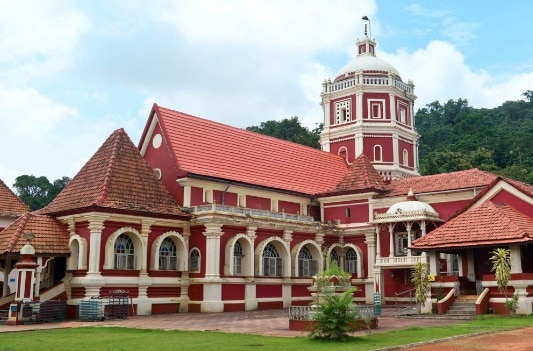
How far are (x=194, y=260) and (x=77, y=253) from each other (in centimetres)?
576

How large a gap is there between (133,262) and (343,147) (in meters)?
20.6

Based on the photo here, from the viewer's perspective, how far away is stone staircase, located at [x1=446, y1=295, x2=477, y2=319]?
22.1 m

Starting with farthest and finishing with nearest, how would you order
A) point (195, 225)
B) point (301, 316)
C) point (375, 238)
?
1. point (375, 238)
2. point (195, 225)
3. point (301, 316)

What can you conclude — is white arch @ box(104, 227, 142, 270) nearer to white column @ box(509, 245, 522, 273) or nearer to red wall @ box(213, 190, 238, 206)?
red wall @ box(213, 190, 238, 206)

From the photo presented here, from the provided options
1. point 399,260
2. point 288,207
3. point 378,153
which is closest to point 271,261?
point 288,207

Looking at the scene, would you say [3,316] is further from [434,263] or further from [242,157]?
[434,263]

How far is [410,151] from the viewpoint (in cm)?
4472

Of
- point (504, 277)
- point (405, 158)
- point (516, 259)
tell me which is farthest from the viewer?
point (405, 158)

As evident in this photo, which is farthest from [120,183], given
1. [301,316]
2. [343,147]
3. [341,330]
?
[343,147]

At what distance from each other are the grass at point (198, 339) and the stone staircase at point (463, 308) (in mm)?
3158

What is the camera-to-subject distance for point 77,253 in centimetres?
2634

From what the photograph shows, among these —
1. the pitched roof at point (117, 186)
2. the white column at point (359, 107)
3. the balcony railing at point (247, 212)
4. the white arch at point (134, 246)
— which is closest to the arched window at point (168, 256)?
the white arch at point (134, 246)

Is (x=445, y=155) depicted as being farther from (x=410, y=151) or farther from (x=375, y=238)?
(x=375, y=238)

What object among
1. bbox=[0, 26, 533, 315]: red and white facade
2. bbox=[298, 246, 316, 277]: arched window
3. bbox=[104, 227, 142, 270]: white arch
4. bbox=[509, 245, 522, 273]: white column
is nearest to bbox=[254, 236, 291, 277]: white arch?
bbox=[0, 26, 533, 315]: red and white facade
